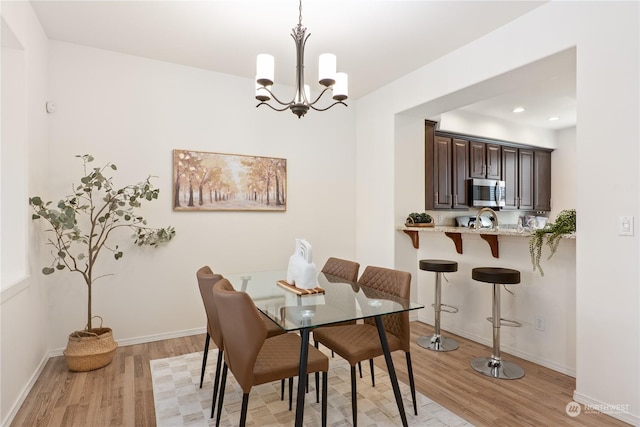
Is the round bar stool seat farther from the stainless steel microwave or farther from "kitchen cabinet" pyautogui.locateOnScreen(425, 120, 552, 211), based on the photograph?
the stainless steel microwave

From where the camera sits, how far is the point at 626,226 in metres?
2.19

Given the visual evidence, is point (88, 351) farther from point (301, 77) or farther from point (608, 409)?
point (608, 409)

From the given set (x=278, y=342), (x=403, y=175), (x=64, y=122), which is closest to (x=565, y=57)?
(x=403, y=175)

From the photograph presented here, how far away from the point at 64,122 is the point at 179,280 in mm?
1764

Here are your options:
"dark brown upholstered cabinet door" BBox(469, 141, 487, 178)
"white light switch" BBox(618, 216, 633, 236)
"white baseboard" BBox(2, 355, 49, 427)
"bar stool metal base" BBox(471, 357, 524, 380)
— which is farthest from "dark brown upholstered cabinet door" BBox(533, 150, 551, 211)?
"white baseboard" BBox(2, 355, 49, 427)

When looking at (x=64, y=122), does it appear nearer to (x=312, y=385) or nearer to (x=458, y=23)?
(x=312, y=385)

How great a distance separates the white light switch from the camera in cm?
218

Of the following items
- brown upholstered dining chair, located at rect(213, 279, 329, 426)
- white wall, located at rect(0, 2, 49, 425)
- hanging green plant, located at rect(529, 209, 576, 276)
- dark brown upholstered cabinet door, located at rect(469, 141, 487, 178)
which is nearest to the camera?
brown upholstered dining chair, located at rect(213, 279, 329, 426)

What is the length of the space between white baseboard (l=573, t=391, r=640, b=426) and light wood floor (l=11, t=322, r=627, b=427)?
4 centimetres

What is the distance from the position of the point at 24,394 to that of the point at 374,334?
237 centimetres

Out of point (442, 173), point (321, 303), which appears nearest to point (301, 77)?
point (321, 303)

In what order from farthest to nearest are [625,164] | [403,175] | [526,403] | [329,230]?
[329,230] < [403,175] < [526,403] < [625,164]

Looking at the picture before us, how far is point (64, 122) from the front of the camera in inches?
127

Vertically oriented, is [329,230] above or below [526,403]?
above
